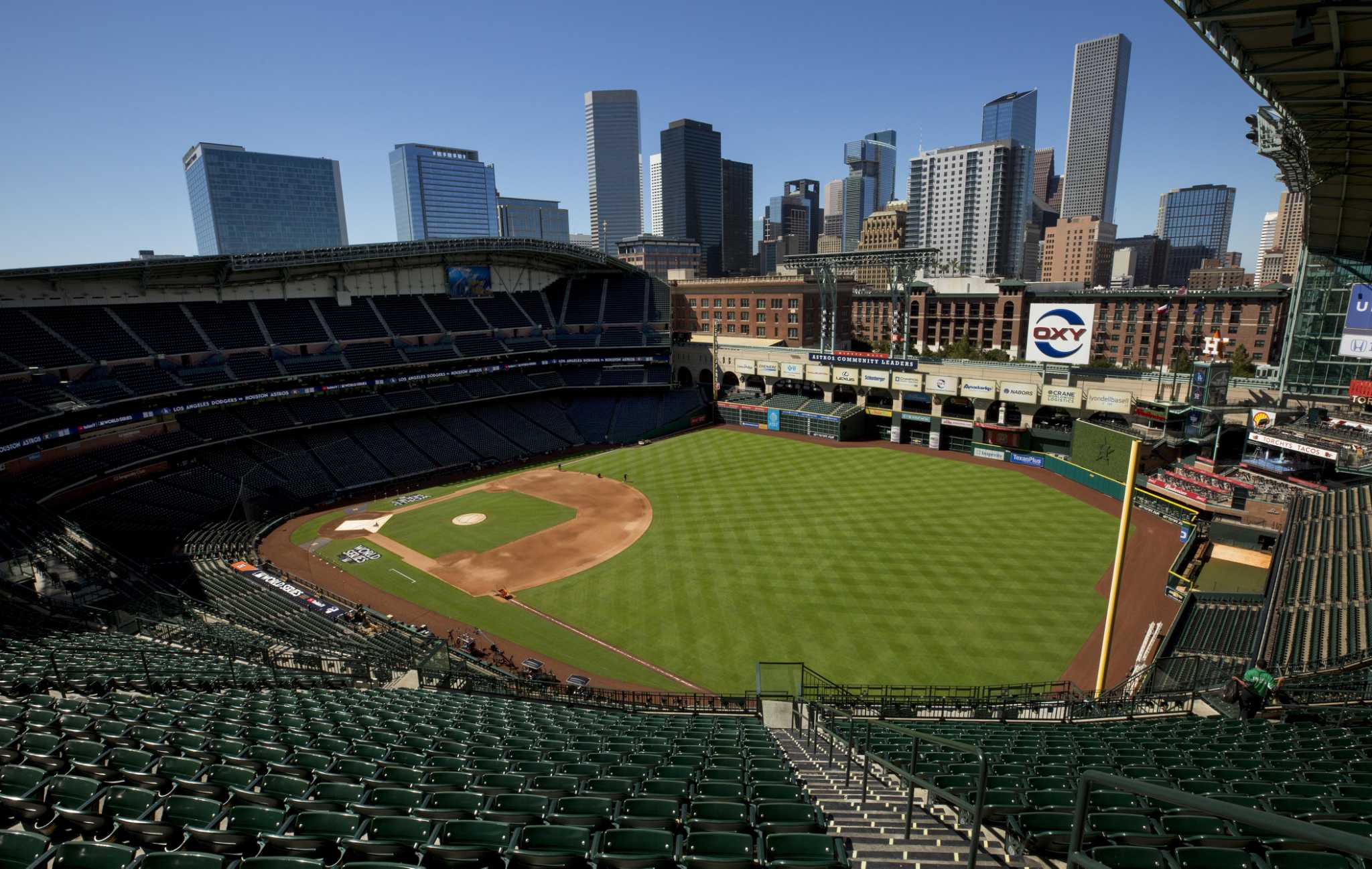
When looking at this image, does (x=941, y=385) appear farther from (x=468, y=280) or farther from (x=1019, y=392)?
(x=468, y=280)

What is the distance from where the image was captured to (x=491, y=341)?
7162 cm

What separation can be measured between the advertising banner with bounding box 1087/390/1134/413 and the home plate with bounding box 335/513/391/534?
55874mm

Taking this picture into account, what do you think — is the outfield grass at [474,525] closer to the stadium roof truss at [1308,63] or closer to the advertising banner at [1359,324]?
the stadium roof truss at [1308,63]

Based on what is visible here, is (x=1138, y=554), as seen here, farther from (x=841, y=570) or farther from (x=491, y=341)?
(x=491, y=341)

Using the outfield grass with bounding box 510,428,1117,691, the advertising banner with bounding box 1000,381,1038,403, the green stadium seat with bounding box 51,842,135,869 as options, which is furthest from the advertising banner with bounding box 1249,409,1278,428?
the green stadium seat with bounding box 51,842,135,869

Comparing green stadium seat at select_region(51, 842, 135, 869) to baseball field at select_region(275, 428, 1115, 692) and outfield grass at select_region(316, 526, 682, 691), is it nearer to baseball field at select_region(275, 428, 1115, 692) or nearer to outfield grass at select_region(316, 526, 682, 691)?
outfield grass at select_region(316, 526, 682, 691)

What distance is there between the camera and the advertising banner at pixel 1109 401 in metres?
50.6

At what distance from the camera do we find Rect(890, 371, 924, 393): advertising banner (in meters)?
62.0

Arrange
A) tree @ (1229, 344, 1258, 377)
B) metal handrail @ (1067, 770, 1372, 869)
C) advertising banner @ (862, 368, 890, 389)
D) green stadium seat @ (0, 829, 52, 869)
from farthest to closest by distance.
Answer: tree @ (1229, 344, 1258, 377) < advertising banner @ (862, 368, 890, 389) < green stadium seat @ (0, 829, 52, 869) < metal handrail @ (1067, 770, 1372, 869)

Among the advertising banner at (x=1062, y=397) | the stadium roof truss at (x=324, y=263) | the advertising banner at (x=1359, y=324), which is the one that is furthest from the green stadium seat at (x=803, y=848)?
the stadium roof truss at (x=324, y=263)

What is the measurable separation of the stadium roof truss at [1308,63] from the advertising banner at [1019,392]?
92.3 feet

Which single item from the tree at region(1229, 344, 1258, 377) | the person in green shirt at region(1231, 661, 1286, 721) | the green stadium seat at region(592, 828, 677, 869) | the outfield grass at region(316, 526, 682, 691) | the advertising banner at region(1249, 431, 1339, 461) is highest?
the green stadium seat at region(592, 828, 677, 869)

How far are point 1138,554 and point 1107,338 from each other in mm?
86265

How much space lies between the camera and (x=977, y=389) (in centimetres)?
5834
